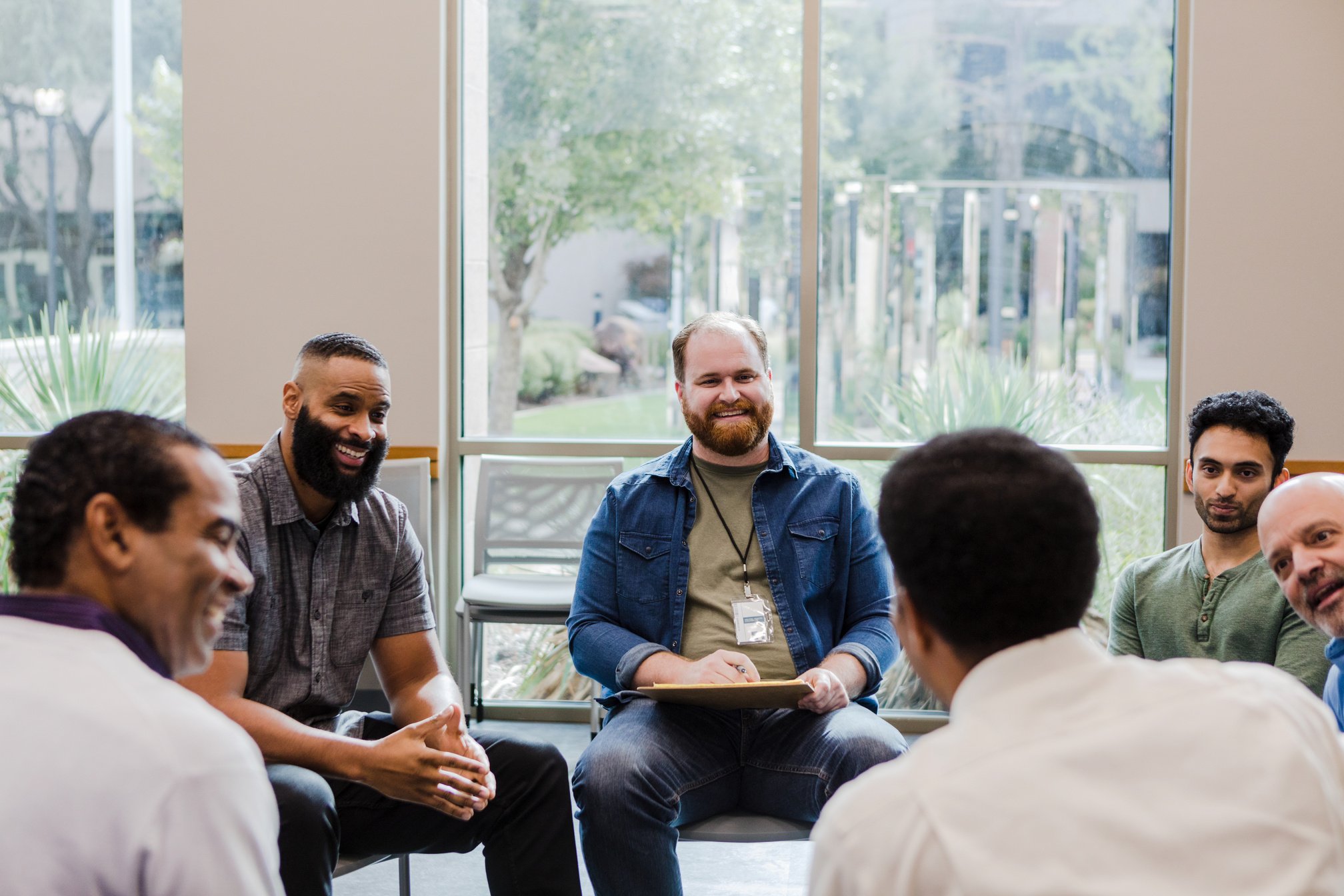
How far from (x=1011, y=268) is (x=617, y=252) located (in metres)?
1.50

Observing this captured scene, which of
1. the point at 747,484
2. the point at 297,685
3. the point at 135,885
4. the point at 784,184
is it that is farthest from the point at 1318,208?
the point at 135,885

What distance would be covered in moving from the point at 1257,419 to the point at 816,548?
1.00 m

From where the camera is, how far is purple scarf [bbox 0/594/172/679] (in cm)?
111

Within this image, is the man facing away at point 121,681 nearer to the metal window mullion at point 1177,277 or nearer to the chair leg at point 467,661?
the chair leg at point 467,661

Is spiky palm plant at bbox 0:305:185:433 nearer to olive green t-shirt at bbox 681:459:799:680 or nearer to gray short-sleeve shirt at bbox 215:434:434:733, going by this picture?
gray short-sleeve shirt at bbox 215:434:434:733

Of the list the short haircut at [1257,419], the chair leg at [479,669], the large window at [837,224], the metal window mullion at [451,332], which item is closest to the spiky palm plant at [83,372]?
the metal window mullion at [451,332]

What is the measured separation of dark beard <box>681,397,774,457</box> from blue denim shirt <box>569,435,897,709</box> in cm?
7

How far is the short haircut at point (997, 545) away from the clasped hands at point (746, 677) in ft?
4.17

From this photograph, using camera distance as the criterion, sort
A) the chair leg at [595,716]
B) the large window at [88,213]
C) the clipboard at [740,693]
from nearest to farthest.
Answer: the clipboard at [740,693]
the chair leg at [595,716]
the large window at [88,213]

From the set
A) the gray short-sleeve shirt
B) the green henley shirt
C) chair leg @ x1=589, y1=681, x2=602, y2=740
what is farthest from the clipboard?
chair leg @ x1=589, y1=681, x2=602, y2=740

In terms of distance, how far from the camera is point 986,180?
4473mm

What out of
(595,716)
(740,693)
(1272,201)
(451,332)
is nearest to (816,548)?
(740,693)

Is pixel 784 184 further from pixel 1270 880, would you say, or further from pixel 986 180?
pixel 1270 880

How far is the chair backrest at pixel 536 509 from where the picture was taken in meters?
4.45
